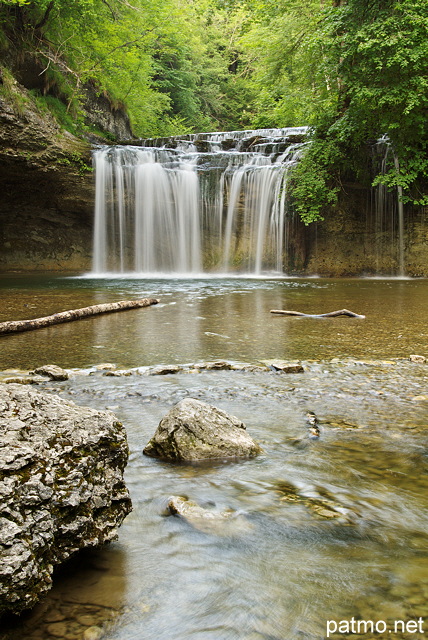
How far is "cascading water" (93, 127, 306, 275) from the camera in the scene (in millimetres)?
18375

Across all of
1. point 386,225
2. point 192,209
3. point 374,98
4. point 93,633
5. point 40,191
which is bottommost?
point 93,633

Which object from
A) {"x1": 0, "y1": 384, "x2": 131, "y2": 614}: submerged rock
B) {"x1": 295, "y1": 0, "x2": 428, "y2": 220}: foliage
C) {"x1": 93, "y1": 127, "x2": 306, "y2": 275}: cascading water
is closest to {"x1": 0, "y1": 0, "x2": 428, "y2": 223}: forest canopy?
{"x1": 295, "y1": 0, "x2": 428, "y2": 220}: foliage

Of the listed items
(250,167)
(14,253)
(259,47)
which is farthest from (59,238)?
(259,47)

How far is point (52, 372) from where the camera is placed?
3883 mm

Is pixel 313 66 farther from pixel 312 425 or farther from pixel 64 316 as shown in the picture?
pixel 312 425

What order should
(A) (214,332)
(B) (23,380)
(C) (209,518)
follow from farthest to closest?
(A) (214,332)
(B) (23,380)
(C) (209,518)

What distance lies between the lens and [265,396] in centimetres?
343

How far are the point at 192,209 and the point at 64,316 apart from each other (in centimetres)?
1301

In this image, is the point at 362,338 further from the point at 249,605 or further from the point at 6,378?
the point at 249,605

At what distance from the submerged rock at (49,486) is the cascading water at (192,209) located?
682 inches

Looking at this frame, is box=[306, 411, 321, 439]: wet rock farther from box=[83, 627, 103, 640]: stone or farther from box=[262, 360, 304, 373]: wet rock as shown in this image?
box=[83, 627, 103, 640]: stone

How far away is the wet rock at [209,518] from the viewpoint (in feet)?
5.88

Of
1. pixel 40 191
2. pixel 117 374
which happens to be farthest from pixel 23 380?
pixel 40 191

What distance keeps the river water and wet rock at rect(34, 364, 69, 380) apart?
80 millimetres
